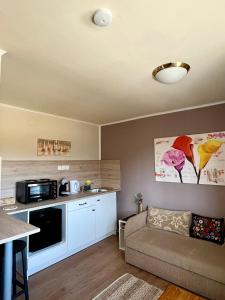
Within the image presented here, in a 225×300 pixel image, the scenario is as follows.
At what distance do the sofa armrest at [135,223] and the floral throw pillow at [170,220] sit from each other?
9 centimetres

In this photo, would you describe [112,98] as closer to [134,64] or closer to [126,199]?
[134,64]

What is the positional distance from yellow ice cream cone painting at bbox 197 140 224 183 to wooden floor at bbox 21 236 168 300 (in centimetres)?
176

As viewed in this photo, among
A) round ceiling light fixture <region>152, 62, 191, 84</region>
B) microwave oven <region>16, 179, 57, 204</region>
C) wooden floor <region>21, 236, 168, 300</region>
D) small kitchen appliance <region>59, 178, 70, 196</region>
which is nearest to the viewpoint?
round ceiling light fixture <region>152, 62, 191, 84</region>

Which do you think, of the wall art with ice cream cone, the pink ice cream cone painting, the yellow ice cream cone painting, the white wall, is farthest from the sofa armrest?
the white wall

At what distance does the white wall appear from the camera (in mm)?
2902

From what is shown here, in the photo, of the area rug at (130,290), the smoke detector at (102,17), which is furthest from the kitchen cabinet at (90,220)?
the smoke detector at (102,17)

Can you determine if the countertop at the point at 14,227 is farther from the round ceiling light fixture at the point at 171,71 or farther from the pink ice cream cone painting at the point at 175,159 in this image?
the pink ice cream cone painting at the point at 175,159

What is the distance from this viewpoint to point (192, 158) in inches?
120

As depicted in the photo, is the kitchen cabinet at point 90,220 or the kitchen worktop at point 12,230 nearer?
the kitchen worktop at point 12,230

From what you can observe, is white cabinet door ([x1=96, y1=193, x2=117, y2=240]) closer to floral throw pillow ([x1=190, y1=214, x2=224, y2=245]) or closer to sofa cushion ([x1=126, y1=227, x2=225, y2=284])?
sofa cushion ([x1=126, y1=227, x2=225, y2=284])

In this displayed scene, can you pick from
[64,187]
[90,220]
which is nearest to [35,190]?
[64,187]

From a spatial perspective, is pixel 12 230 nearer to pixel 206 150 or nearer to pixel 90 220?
pixel 90 220

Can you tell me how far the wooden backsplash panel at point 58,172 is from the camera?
2.85 meters

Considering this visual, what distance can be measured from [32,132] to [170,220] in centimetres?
272
